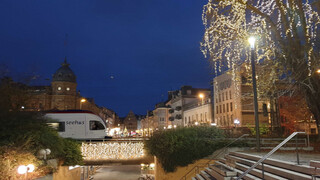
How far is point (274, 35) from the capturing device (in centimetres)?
1731

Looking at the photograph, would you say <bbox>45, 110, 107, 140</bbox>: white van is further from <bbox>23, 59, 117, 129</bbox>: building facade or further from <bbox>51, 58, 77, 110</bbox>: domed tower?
<bbox>51, 58, 77, 110</bbox>: domed tower

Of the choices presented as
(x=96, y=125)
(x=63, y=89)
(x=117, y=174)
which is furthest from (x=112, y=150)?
(x=63, y=89)

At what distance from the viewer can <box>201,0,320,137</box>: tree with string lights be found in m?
16.0

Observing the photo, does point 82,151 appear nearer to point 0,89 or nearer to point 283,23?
point 0,89

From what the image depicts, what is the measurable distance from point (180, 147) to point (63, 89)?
71094 mm

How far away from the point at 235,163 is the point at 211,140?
321 inches

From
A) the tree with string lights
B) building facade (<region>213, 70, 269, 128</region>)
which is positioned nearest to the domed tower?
building facade (<region>213, 70, 269, 128</region>)

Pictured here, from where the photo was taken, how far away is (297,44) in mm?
16516

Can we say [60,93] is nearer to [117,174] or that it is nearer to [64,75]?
[64,75]

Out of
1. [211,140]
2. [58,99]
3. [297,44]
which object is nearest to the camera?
[297,44]

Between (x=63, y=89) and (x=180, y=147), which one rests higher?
(x=63, y=89)

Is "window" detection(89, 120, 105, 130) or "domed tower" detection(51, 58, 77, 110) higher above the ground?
"domed tower" detection(51, 58, 77, 110)

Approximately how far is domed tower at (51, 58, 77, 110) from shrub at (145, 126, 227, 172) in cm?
6733

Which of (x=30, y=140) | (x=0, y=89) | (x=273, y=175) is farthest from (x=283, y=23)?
(x=0, y=89)
